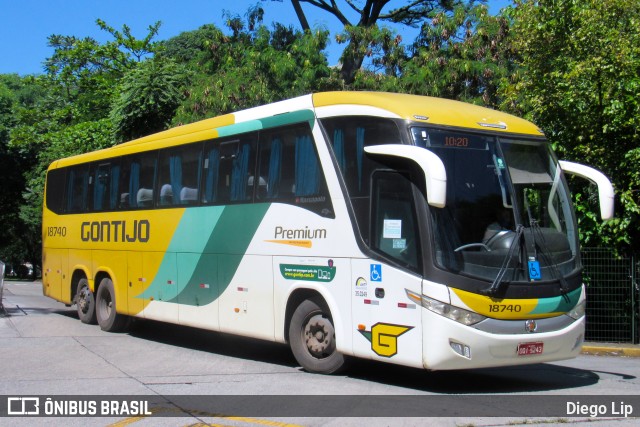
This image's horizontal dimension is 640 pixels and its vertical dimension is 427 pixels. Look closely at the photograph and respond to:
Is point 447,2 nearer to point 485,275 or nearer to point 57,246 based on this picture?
point 57,246

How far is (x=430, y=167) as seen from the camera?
820 cm

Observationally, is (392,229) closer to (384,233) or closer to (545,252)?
(384,233)

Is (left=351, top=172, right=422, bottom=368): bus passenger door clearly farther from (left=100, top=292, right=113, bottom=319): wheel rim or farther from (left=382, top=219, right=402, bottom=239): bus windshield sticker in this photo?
(left=100, top=292, right=113, bottom=319): wheel rim

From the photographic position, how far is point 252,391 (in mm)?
8992

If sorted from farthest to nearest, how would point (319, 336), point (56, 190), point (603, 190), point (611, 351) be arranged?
point (56, 190)
point (611, 351)
point (319, 336)
point (603, 190)

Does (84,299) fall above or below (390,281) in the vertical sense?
below

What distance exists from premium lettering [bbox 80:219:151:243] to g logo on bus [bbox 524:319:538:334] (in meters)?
7.52

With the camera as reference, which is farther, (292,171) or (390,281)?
(292,171)

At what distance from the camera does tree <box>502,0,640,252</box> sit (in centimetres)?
1449

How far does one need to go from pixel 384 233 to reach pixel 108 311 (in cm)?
836

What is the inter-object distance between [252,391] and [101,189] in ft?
27.3

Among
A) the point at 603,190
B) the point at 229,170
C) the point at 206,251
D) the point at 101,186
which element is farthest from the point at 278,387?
the point at 101,186

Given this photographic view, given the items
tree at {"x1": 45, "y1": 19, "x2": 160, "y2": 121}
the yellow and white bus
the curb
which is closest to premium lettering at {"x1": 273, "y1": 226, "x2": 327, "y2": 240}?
the yellow and white bus

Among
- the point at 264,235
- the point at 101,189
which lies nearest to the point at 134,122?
the point at 101,189
